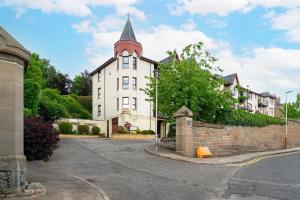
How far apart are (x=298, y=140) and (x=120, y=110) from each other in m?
20.7

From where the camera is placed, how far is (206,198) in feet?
33.9

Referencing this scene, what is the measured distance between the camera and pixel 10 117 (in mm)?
8883

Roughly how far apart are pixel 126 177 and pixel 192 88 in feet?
36.6

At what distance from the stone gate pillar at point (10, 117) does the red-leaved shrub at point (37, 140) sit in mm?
7390

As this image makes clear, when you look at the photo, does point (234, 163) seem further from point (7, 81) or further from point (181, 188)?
point (7, 81)

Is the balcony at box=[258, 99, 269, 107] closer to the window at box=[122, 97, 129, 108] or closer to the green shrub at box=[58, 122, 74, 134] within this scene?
the window at box=[122, 97, 129, 108]

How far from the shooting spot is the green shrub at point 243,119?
26.4 meters

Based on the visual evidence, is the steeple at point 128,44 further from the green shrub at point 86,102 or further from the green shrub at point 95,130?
the green shrub at point 86,102

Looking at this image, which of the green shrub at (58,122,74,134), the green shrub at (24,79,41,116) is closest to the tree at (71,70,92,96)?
the green shrub at (58,122,74,134)

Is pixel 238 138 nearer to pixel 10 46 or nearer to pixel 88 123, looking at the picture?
pixel 88 123

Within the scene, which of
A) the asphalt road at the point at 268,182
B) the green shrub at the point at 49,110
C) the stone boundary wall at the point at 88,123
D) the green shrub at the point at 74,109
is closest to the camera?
the asphalt road at the point at 268,182

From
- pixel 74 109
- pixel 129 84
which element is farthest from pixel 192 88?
pixel 74 109

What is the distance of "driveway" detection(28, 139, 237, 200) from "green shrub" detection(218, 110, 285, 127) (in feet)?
27.0

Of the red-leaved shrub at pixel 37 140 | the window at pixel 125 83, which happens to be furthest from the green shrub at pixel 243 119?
the window at pixel 125 83
